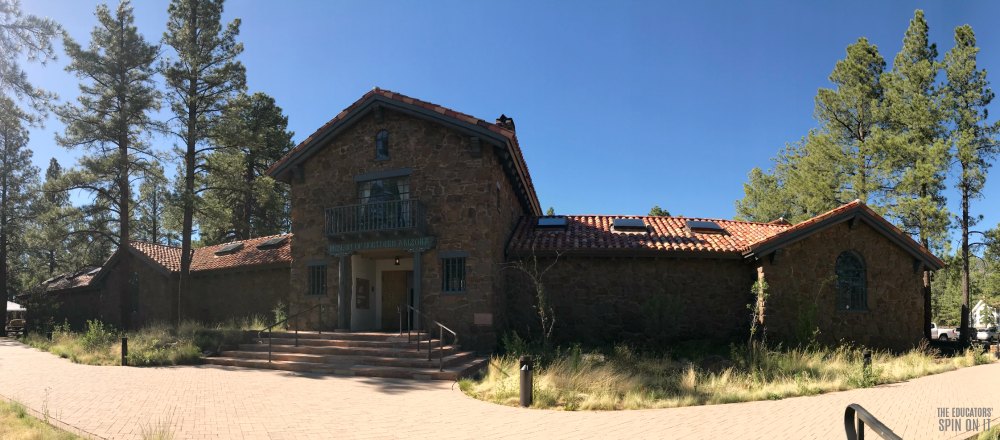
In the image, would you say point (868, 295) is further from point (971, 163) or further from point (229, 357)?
point (229, 357)

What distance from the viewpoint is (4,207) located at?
32.9 meters

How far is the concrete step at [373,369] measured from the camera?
12.3 m

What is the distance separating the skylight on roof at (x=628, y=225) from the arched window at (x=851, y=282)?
18.5 feet

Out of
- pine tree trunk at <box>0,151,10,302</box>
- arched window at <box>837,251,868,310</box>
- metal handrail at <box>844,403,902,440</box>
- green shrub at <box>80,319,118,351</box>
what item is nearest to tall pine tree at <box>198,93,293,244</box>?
pine tree trunk at <box>0,151,10,302</box>

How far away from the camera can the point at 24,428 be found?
7.41 m

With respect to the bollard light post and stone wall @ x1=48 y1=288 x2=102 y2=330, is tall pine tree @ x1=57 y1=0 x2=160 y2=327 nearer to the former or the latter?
stone wall @ x1=48 y1=288 x2=102 y2=330

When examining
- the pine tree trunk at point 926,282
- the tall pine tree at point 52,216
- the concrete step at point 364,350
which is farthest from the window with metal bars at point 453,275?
the tall pine tree at point 52,216

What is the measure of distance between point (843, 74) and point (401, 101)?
21.9 meters

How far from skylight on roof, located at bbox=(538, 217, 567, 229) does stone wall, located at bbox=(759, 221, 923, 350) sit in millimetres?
6033

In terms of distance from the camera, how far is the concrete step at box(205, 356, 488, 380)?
40.5 ft

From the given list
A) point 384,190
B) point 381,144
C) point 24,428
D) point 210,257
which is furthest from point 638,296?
point 210,257

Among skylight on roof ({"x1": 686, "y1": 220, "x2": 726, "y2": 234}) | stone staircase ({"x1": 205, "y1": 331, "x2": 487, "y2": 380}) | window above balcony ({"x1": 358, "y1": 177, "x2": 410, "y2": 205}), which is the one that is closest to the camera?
stone staircase ({"x1": 205, "y1": 331, "x2": 487, "y2": 380})

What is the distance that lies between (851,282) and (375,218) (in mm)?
13921

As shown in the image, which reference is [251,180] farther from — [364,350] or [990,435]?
[990,435]
